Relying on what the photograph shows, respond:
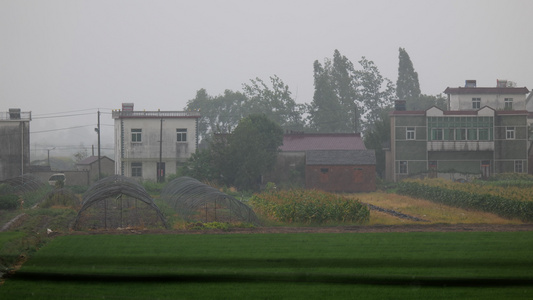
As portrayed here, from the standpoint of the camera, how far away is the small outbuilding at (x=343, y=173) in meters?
45.3

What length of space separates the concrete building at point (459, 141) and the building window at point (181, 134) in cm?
1889

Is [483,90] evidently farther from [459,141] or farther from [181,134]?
[181,134]

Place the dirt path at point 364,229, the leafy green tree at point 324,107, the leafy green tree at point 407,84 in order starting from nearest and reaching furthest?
the dirt path at point 364,229
the leafy green tree at point 324,107
the leafy green tree at point 407,84

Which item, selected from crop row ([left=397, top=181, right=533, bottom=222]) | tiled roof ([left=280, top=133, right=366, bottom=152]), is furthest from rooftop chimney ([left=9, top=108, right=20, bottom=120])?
crop row ([left=397, top=181, right=533, bottom=222])

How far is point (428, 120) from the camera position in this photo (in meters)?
52.4

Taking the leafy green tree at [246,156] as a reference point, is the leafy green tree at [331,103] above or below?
above

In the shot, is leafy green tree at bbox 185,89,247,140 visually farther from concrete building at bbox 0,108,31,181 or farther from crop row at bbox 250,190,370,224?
crop row at bbox 250,190,370,224

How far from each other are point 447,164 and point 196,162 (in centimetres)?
2288

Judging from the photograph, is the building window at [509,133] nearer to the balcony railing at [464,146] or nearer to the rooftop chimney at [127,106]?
the balcony railing at [464,146]

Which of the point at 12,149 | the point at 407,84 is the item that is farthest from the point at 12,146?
the point at 407,84

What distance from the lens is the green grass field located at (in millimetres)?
11891

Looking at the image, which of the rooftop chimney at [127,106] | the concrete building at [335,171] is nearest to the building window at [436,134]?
the concrete building at [335,171]

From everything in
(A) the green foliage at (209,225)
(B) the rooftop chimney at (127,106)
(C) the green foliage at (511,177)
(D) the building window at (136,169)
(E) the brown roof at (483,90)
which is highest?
(E) the brown roof at (483,90)

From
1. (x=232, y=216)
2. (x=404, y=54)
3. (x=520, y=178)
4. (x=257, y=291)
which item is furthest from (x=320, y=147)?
(x=257, y=291)
